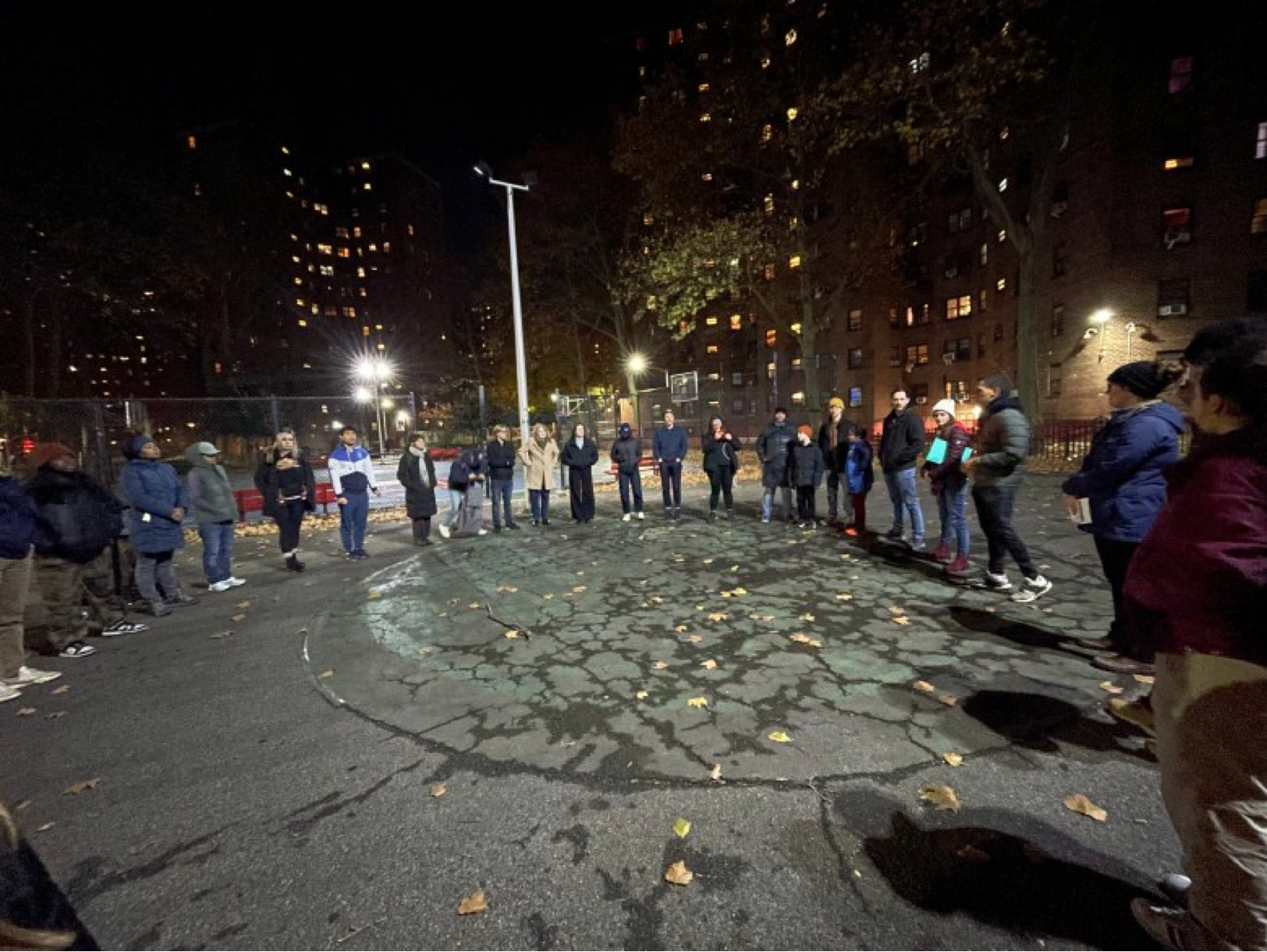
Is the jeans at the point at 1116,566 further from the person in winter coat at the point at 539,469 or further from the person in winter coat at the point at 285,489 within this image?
the person in winter coat at the point at 285,489

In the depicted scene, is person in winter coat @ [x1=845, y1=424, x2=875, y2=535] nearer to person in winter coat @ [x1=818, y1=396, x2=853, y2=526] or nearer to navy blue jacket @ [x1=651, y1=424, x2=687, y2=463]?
person in winter coat @ [x1=818, y1=396, x2=853, y2=526]

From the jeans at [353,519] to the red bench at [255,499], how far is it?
3.31 metres

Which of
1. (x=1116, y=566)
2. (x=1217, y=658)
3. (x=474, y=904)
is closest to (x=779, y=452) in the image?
(x=1116, y=566)

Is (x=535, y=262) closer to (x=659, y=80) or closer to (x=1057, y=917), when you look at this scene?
(x=659, y=80)

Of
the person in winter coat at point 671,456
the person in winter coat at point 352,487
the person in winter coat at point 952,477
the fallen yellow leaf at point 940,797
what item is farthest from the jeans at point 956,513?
the person in winter coat at point 352,487

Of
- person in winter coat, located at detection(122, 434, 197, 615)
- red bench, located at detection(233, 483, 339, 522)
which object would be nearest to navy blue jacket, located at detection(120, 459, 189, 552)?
person in winter coat, located at detection(122, 434, 197, 615)

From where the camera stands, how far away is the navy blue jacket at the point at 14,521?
4.39 metres

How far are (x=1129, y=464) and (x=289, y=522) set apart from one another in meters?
9.62

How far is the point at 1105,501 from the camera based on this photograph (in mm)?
4121

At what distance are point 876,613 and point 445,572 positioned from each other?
18.2 feet

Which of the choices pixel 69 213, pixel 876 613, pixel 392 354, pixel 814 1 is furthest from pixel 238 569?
pixel 392 354

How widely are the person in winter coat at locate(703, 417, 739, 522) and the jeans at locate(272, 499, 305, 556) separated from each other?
6835mm

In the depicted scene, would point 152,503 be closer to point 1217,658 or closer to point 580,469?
point 580,469

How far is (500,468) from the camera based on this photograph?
1016 cm
